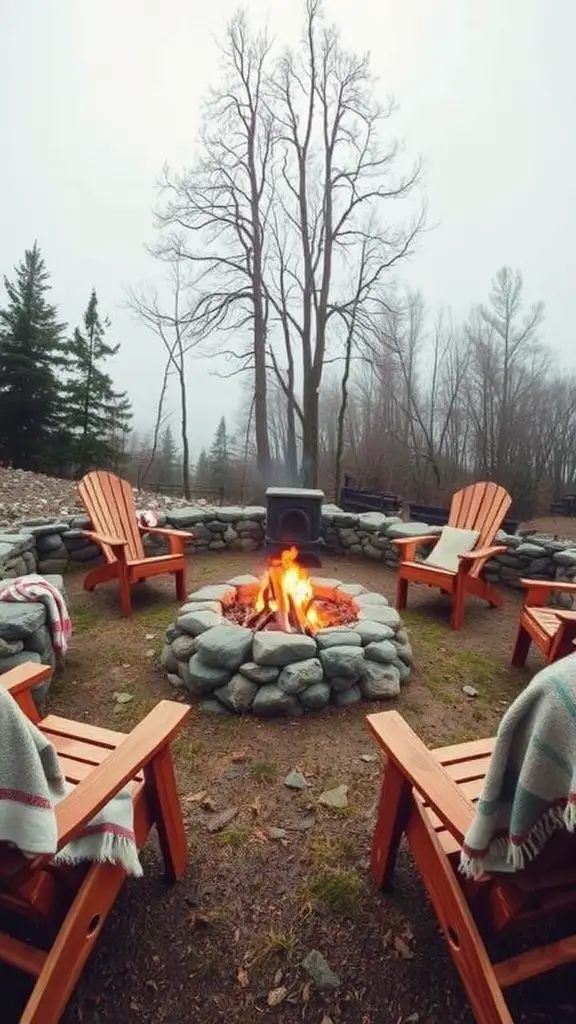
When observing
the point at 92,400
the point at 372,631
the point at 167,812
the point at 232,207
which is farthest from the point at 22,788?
the point at 92,400

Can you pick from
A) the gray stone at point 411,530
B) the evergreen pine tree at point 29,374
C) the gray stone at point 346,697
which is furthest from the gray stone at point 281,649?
the evergreen pine tree at point 29,374

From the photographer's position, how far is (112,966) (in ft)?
3.90

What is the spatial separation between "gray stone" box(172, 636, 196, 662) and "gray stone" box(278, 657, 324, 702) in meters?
0.49

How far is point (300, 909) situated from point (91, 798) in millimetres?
764

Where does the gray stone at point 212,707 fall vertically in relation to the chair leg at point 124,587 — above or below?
below

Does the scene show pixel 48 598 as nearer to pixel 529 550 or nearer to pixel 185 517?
pixel 185 517

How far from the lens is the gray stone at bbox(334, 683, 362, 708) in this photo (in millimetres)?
2342

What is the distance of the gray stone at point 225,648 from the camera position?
233cm

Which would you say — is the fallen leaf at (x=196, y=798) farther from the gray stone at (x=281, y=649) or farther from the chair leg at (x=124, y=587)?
the chair leg at (x=124, y=587)

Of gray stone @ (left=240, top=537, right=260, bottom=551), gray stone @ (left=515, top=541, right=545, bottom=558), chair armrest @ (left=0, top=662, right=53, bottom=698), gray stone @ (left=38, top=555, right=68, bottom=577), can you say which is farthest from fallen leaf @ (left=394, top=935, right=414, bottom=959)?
gray stone @ (left=240, top=537, right=260, bottom=551)

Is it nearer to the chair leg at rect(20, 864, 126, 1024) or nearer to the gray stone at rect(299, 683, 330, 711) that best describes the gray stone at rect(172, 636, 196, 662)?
the gray stone at rect(299, 683, 330, 711)

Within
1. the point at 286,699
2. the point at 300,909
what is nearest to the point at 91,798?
the point at 300,909

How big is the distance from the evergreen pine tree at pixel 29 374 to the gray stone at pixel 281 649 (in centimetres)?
1152

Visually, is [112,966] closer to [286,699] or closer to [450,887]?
[450,887]
